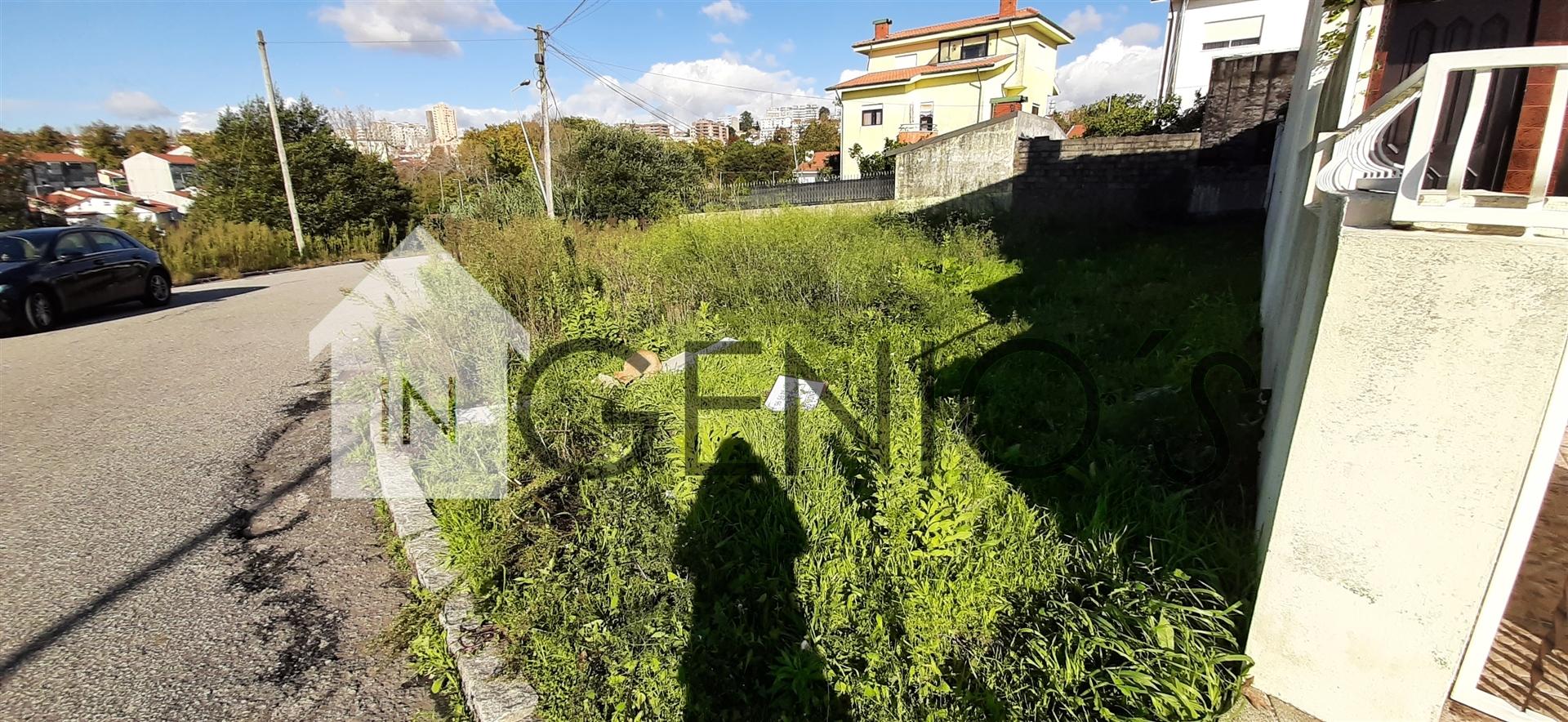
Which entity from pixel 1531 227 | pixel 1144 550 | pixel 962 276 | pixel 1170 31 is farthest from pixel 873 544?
pixel 1170 31

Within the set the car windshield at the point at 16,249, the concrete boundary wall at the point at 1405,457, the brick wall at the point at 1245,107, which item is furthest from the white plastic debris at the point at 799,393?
the car windshield at the point at 16,249

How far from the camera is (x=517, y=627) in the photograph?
2523 millimetres

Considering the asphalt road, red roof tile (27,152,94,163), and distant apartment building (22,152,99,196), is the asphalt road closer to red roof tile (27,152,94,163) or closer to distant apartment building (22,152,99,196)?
distant apartment building (22,152,99,196)

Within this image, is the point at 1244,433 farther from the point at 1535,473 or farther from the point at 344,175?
the point at 344,175

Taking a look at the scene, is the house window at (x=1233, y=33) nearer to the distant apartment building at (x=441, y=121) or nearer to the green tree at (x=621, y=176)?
the green tree at (x=621, y=176)

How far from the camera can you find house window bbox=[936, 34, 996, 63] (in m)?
26.3

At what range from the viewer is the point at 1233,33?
20859 mm

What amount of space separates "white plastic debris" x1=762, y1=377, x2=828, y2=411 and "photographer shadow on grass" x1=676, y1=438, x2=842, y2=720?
0.72m

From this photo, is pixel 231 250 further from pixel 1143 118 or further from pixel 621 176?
pixel 1143 118

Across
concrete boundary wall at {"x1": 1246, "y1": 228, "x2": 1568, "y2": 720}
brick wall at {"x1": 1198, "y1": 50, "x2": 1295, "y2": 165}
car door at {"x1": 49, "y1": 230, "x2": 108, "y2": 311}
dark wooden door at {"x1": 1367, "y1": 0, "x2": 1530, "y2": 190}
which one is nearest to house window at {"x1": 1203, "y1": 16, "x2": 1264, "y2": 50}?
brick wall at {"x1": 1198, "y1": 50, "x2": 1295, "y2": 165}

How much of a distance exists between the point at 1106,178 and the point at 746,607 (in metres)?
10.2

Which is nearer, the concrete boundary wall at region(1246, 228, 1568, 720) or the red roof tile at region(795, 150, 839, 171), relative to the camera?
the concrete boundary wall at region(1246, 228, 1568, 720)

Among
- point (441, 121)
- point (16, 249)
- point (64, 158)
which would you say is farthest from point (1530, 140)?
Result: point (441, 121)

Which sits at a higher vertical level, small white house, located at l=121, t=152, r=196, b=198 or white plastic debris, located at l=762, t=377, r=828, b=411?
small white house, located at l=121, t=152, r=196, b=198
